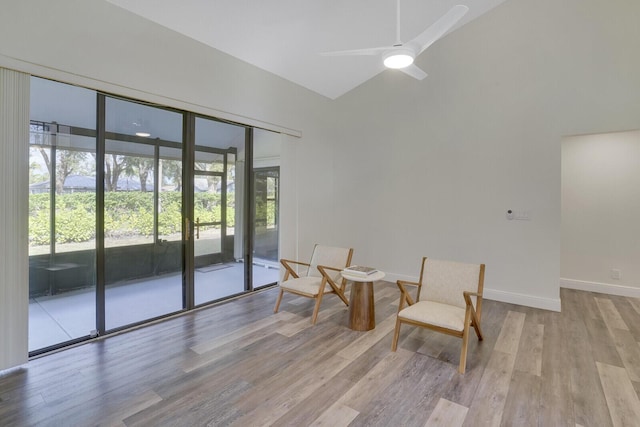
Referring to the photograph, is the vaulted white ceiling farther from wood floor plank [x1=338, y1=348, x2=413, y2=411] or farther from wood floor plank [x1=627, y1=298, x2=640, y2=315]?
wood floor plank [x1=627, y1=298, x2=640, y2=315]

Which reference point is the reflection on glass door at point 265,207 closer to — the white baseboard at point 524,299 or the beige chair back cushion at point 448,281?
the beige chair back cushion at point 448,281

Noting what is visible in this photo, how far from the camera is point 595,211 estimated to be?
4.73m

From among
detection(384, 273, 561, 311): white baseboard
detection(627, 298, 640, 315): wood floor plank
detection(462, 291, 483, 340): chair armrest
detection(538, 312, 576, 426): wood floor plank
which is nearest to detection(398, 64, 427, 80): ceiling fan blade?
detection(462, 291, 483, 340): chair armrest

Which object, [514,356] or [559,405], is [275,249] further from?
[559,405]

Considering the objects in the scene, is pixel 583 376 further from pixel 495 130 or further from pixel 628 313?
pixel 495 130

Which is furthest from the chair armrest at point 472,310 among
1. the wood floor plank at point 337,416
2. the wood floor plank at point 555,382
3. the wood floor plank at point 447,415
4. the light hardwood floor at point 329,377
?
the wood floor plank at point 337,416

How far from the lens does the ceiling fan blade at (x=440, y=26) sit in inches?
86.5

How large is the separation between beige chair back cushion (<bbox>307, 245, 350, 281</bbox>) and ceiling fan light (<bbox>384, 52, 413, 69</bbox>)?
7.24 feet

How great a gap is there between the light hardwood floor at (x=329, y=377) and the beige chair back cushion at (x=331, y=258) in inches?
26.3

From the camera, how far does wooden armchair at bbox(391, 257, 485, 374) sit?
2627 millimetres

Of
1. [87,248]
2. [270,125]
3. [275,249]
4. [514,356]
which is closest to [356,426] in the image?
[514,356]

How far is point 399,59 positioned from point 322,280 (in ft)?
7.92

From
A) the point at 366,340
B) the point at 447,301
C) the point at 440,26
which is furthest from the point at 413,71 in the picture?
the point at 366,340

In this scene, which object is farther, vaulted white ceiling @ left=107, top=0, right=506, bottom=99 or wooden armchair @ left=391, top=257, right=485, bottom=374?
vaulted white ceiling @ left=107, top=0, right=506, bottom=99
